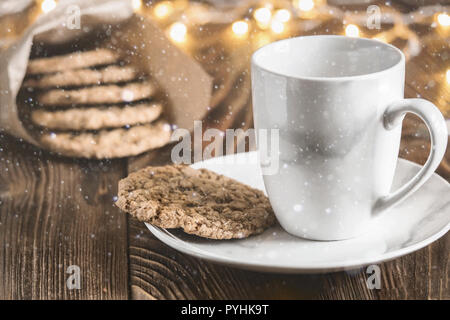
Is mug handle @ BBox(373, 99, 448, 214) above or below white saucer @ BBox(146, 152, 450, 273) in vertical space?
above

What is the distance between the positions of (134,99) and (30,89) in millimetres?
173

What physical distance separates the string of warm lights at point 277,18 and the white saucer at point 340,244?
0.38 meters

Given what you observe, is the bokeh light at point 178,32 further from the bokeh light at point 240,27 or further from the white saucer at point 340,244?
the white saucer at point 340,244

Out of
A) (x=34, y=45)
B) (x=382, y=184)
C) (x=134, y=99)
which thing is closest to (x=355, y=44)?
(x=382, y=184)

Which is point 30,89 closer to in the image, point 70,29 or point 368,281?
point 70,29

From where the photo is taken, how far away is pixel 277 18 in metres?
1.08

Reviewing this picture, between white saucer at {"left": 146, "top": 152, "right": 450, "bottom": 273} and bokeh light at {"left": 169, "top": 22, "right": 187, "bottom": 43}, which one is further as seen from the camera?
bokeh light at {"left": 169, "top": 22, "right": 187, "bottom": 43}

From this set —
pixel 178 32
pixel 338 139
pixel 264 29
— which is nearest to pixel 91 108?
pixel 178 32

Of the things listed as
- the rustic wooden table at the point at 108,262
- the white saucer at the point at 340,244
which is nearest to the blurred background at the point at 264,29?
the rustic wooden table at the point at 108,262

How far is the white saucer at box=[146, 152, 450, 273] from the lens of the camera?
0.58 metres

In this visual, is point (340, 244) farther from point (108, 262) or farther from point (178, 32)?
point (178, 32)

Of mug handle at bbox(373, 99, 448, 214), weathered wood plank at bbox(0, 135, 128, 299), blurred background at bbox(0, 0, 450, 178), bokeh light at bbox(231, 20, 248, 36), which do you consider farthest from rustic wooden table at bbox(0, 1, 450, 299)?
bokeh light at bbox(231, 20, 248, 36)

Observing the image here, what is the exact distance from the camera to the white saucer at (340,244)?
0.58 m

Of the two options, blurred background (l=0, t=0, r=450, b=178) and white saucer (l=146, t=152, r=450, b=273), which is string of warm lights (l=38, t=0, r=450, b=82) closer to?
blurred background (l=0, t=0, r=450, b=178)
